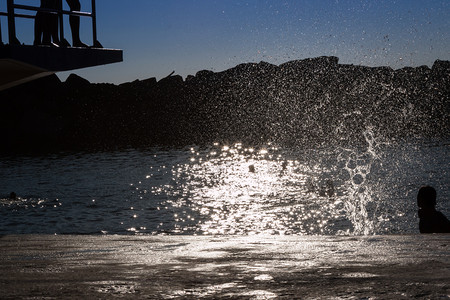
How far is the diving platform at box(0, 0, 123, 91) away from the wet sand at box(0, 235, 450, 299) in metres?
4.08

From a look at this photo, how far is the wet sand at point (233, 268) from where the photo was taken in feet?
13.6

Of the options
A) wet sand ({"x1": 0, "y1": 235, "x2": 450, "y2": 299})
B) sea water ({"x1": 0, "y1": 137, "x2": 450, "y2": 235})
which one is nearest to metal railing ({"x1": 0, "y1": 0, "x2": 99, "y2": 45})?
wet sand ({"x1": 0, "y1": 235, "x2": 450, "y2": 299})

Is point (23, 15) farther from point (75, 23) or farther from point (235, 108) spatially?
point (235, 108)

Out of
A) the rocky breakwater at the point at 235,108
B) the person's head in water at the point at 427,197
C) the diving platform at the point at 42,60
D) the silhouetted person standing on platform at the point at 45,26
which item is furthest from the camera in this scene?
the rocky breakwater at the point at 235,108

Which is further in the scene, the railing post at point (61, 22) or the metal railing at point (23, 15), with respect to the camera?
the railing post at point (61, 22)

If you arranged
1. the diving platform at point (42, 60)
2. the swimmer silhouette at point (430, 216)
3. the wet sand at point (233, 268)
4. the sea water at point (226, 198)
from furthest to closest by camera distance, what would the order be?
the sea water at point (226, 198) < the diving platform at point (42, 60) < the swimmer silhouette at point (430, 216) < the wet sand at point (233, 268)

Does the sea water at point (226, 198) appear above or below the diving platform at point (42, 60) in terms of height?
below

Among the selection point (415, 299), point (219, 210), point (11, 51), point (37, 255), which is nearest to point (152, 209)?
point (219, 210)

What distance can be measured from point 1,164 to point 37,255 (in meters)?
57.5

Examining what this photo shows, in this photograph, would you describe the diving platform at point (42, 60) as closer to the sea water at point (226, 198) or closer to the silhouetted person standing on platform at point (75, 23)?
the silhouetted person standing on platform at point (75, 23)

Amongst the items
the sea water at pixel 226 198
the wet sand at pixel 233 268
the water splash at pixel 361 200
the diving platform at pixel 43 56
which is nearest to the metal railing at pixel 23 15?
the diving platform at pixel 43 56

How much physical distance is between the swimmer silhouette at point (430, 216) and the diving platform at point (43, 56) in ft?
22.1

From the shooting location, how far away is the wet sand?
4.15 meters

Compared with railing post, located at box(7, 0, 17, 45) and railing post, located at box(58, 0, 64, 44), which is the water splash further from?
railing post, located at box(7, 0, 17, 45)
